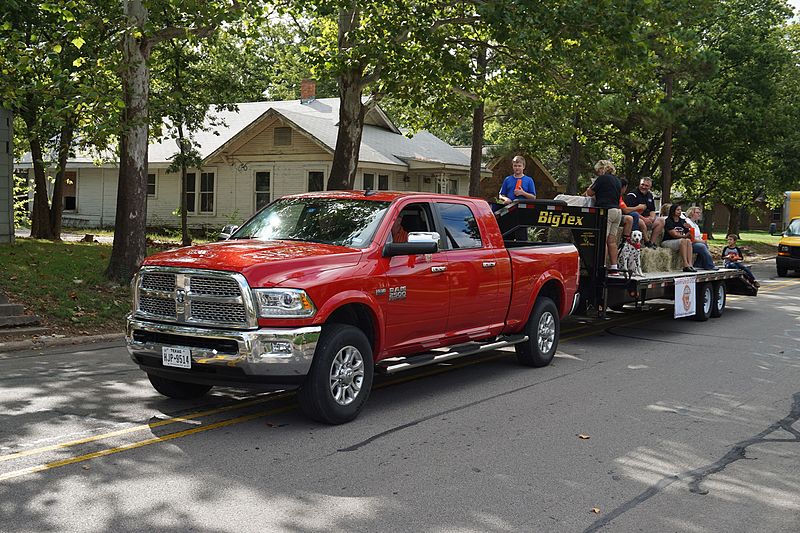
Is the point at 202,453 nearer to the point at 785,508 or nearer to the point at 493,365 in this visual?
the point at 785,508

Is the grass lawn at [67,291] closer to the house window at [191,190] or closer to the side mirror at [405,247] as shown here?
the side mirror at [405,247]

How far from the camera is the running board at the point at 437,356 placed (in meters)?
7.49

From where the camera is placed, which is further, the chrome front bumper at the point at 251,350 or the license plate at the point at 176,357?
the license plate at the point at 176,357

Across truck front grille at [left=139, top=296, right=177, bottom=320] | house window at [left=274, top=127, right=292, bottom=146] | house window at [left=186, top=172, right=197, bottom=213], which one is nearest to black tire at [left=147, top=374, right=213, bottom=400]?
truck front grille at [left=139, top=296, right=177, bottom=320]

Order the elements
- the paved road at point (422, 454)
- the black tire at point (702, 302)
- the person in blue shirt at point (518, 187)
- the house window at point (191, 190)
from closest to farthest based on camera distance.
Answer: the paved road at point (422, 454) → the person in blue shirt at point (518, 187) → the black tire at point (702, 302) → the house window at point (191, 190)

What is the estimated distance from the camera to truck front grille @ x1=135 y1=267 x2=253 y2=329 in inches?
256

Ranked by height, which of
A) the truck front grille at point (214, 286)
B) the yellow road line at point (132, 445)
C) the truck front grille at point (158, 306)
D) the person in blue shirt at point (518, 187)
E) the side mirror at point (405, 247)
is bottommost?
the yellow road line at point (132, 445)

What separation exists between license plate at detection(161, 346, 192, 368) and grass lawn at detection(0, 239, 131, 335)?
5638 millimetres

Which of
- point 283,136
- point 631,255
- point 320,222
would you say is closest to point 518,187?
point 631,255

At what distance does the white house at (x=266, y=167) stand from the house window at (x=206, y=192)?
0.04 meters

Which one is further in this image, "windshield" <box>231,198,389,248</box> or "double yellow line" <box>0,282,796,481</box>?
"windshield" <box>231,198,389,248</box>

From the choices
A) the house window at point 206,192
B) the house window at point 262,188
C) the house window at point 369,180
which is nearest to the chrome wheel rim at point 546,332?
the house window at point 369,180

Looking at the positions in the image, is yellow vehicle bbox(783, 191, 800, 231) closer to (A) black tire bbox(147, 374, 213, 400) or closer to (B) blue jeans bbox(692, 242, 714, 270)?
(B) blue jeans bbox(692, 242, 714, 270)

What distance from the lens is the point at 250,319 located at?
647 cm
